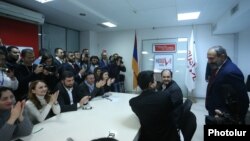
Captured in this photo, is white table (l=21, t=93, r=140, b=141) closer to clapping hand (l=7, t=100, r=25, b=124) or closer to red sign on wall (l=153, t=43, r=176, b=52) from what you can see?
clapping hand (l=7, t=100, r=25, b=124)

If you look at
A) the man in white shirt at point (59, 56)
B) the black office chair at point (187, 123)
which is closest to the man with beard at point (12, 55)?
the man in white shirt at point (59, 56)

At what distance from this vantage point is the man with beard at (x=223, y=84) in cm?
175

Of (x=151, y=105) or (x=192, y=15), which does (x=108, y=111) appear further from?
(x=192, y=15)

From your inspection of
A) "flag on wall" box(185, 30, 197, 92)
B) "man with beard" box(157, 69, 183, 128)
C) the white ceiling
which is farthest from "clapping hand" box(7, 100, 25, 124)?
"flag on wall" box(185, 30, 197, 92)

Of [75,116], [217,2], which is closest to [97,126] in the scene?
[75,116]

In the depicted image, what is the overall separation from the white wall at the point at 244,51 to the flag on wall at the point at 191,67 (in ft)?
4.23

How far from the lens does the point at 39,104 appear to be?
6.08 feet

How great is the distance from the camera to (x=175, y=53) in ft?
19.8

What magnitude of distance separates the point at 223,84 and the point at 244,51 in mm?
3953

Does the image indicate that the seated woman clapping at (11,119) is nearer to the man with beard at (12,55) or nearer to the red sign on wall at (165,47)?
the man with beard at (12,55)

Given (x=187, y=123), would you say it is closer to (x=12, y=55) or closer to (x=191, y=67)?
(x=12, y=55)

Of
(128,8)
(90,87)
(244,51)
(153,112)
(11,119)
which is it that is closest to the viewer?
(11,119)

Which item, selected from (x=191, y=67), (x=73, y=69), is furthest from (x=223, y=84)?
(x=191, y=67)

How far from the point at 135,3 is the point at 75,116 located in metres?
2.69
